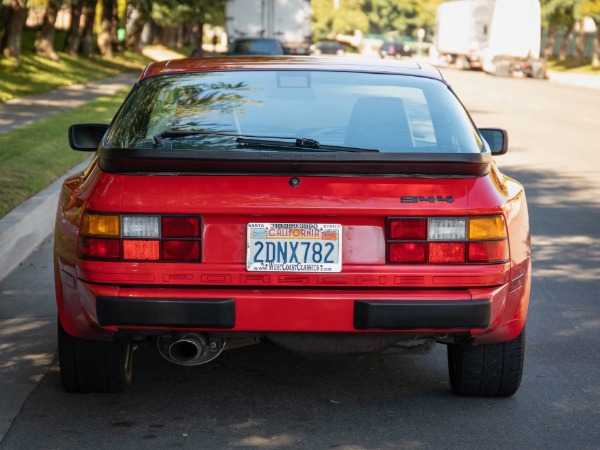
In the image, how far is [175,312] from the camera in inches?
189

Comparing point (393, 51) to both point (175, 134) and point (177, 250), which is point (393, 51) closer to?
point (175, 134)

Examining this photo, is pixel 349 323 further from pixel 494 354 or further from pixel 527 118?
pixel 527 118

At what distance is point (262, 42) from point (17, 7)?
25.5 ft

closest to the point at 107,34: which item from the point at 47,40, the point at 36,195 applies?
the point at 47,40

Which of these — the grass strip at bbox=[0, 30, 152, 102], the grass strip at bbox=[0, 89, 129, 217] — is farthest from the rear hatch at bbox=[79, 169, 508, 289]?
the grass strip at bbox=[0, 30, 152, 102]

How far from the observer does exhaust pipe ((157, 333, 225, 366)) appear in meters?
5.09

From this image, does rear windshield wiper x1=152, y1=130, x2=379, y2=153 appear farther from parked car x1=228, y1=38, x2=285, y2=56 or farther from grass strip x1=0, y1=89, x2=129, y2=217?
parked car x1=228, y1=38, x2=285, y2=56

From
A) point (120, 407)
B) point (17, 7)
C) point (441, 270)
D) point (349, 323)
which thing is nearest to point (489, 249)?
point (441, 270)

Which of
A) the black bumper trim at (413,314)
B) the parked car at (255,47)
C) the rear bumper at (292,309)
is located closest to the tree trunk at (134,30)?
the parked car at (255,47)

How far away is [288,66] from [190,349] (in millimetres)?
1530

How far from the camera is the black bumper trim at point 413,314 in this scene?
4.82 meters

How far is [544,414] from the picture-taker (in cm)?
529

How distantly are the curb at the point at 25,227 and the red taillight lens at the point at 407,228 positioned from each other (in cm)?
430

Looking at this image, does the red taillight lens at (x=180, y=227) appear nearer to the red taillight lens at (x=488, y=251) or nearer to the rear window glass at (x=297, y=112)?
the rear window glass at (x=297, y=112)
